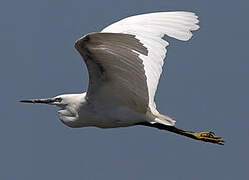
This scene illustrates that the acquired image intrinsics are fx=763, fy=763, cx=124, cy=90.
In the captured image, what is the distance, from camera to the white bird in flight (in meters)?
8.21

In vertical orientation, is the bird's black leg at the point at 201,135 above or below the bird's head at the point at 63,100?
below

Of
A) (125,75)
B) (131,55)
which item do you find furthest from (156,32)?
(131,55)

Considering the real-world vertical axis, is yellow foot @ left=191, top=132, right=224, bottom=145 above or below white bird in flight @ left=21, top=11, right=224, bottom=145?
below

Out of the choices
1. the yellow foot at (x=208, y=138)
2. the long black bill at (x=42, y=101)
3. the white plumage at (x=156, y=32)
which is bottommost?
the yellow foot at (x=208, y=138)

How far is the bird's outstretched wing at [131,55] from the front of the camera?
8.01 meters

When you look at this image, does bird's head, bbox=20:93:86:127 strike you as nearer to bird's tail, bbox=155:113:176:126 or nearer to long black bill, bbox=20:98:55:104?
long black bill, bbox=20:98:55:104

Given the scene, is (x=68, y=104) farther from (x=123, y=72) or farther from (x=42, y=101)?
(x=123, y=72)

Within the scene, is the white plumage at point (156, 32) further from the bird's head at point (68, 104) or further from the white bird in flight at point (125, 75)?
the bird's head at point (68, 104)

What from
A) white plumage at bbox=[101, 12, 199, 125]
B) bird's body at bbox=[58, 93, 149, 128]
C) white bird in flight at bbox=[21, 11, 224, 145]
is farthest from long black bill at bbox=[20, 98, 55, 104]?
white plumage at bbox=[101, 12, 199, 125]

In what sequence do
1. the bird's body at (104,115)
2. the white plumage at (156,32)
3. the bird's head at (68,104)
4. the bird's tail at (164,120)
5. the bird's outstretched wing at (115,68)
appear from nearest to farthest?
the bird's outstretched wing at (115,68), the bird's body at (104,115), the bird's tail at (164,120), the bird's head at (68,104), the white plumage at (156,32)

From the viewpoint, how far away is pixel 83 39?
815cm

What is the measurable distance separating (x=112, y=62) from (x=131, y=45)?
971 mm

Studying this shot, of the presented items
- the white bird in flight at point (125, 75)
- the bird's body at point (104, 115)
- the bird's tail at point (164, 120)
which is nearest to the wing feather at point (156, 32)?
the white bird in flight at point (125, 75)

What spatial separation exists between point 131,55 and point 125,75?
103cm
